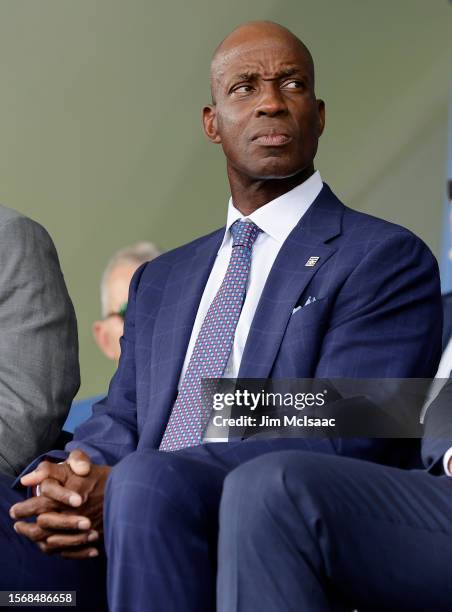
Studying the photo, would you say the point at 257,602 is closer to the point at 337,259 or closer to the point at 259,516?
the point at 259,516

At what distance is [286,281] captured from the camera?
2521mm

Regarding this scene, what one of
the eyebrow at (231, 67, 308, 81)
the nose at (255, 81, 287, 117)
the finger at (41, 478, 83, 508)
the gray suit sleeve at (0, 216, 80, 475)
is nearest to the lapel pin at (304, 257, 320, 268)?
the nose at (255, 81, 287, 117)

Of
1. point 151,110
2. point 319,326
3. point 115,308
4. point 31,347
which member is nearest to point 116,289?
point 115,308

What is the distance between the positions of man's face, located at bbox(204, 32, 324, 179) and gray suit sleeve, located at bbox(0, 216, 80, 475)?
518 millimetres

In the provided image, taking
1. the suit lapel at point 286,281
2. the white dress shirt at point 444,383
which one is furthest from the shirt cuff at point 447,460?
the suit lapel at point 286,281

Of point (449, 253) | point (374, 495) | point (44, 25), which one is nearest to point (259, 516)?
point (374, 495)

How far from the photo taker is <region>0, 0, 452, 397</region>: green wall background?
18.1ft

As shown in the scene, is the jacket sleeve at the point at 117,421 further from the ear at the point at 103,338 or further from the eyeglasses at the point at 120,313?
the ear at the point at 103,338

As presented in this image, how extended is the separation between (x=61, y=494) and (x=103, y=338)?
3278 mm

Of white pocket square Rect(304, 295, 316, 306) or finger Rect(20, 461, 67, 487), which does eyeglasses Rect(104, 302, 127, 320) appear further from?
finger Rect(20, 461, 67, 487)

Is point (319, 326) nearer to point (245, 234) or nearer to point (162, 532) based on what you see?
point (245, 234)

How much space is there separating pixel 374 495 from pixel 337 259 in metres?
0.81

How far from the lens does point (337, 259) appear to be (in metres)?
2.52

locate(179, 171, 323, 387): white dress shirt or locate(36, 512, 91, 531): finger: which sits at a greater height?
locate(179, 171, 323, 387): white dress shirt
